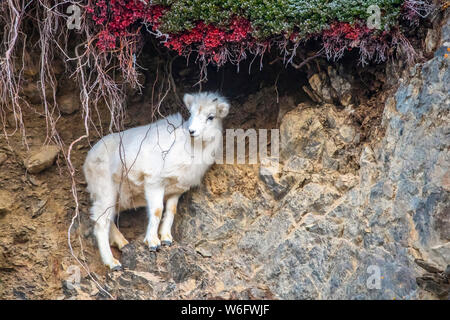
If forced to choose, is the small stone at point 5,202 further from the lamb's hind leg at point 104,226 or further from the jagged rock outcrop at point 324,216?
the jagged rock outcrop at point 324,216

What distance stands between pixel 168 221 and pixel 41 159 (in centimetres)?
223

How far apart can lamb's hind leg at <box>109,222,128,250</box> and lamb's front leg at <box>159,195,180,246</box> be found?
70cm

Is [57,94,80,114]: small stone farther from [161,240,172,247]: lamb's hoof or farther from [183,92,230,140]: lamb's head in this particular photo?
[161,240,172,247]: lamb's hoof

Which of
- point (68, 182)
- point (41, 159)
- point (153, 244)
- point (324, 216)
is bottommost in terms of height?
point (153, 244)

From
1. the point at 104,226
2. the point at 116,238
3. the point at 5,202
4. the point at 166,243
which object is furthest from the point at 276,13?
the point at 5,202

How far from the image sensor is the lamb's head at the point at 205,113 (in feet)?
29.4

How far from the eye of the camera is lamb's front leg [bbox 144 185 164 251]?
29.1 ft

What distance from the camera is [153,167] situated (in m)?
9.05

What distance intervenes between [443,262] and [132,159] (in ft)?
15.1

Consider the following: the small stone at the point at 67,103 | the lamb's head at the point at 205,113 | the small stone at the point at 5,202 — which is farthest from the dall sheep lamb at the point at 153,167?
the small stone at the point at 5,202

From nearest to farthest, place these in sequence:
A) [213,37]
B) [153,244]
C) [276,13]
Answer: [276,13] → [213,37] → [153,244]

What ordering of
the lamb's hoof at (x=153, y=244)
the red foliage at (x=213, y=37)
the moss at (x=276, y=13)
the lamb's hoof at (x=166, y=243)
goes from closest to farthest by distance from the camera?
the moss at (x=276, y=13), the red foliage at (x=213, y=37), the lamb's hoof at (x=153, y=244), the lamb's hoof at (x=166, y=243)

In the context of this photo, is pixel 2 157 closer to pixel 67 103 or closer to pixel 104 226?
pixel 67 103

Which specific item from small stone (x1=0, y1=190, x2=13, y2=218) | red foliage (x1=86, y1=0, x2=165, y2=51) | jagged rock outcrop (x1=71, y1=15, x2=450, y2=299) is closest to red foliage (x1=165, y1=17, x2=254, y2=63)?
red foliage (x1=86, y1=0, x2=165, y2=51)
